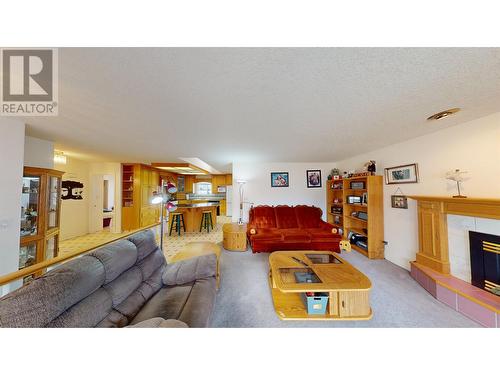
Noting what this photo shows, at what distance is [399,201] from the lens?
9.34 feet

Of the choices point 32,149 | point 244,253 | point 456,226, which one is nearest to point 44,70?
point 32,149

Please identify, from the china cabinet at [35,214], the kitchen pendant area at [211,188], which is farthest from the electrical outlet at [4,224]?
the kitchen pendant area at [211,188]

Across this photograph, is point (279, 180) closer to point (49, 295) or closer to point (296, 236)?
point (296, 236)

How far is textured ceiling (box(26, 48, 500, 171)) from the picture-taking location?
0.95 meters

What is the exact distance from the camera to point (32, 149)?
8.41 feet

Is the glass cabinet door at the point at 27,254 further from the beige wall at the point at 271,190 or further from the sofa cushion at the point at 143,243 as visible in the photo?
the beige wall at the point at 271,190

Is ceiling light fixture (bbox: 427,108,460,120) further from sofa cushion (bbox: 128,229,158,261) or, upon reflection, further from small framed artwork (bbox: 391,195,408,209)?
sofa cushion (bbox: 128,229,158,261)

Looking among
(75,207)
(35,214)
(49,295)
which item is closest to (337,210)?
(49,295)

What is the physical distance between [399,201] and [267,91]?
10.5 ft

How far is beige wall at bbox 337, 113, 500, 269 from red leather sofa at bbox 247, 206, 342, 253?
1.01m

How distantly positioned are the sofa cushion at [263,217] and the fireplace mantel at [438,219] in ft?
8.31
